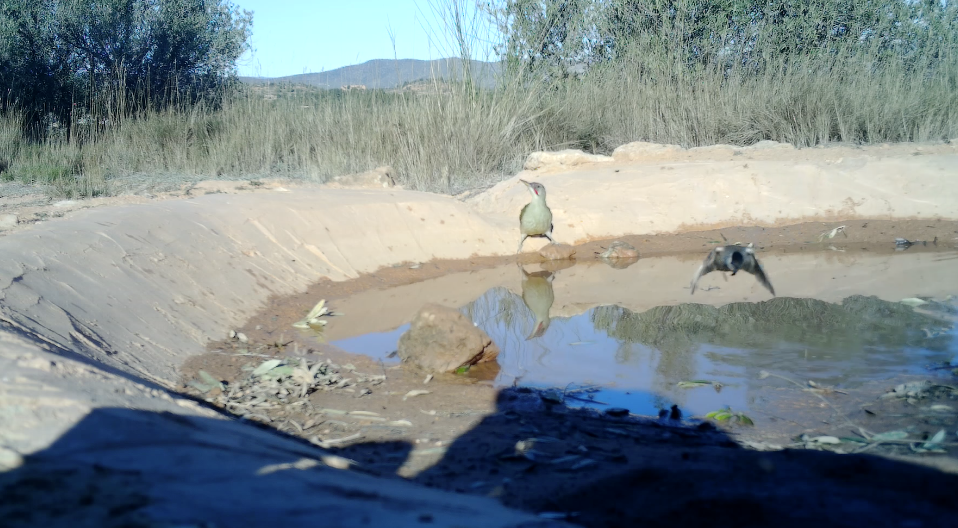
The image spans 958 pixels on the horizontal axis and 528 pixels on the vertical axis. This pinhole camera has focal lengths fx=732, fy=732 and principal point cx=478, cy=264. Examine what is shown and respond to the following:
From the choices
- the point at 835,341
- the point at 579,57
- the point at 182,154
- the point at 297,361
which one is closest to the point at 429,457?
the point at 297,361

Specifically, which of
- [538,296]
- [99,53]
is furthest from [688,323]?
[99,53]

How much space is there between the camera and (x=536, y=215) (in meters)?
7.86

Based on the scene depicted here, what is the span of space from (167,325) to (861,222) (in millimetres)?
7956

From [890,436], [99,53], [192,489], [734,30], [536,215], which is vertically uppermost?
[734,30]

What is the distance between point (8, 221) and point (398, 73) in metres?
6.49

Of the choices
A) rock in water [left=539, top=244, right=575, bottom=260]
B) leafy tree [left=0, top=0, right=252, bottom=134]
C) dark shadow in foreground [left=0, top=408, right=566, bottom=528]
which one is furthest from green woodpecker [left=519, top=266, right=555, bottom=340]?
leafy tree [left=0, top=0, right=252, bottom=134]

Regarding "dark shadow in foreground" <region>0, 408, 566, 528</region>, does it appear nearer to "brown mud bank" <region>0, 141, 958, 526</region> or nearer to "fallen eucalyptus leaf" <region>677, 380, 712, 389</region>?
"brown mud bank" <region>0, 141, 958, 526</region>

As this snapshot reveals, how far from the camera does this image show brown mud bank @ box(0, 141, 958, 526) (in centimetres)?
201

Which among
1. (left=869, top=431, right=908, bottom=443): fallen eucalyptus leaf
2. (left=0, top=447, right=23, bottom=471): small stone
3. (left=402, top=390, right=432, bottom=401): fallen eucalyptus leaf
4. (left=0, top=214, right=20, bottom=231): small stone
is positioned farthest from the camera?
(left=0, top=214, right=20, bottom=231): small stone

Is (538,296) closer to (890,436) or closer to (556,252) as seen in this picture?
(556,252)

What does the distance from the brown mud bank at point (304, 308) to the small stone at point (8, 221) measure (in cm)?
15

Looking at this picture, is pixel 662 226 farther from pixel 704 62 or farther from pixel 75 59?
pixel 75 59

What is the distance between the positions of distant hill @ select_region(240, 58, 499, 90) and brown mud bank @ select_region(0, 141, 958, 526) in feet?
7.28

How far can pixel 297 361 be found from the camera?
14.3 feet
